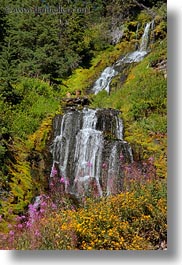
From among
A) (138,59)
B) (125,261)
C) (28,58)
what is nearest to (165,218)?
(125,261)

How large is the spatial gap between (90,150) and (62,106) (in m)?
0.36

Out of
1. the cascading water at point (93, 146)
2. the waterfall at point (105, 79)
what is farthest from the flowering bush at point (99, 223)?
the waterfall at point (105, 79)

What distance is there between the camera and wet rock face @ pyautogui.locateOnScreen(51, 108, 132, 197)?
3.43 meters

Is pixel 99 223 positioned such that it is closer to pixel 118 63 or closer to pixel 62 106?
pixel 62 106

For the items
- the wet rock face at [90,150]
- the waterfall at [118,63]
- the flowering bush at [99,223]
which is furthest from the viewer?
the waterfall at [118,63]

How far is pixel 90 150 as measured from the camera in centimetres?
351

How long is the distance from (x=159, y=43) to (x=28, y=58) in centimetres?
88

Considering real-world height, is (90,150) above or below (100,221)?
above

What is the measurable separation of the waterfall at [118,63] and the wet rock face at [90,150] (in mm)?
164

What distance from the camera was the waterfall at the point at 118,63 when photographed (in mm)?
3541

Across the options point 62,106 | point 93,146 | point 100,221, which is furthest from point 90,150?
point 100,221

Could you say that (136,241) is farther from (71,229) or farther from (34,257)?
(34,257)

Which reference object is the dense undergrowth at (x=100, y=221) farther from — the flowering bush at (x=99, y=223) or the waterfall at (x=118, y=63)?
the waterfall at (x=118, y=63)

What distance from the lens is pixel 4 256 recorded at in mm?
3328
